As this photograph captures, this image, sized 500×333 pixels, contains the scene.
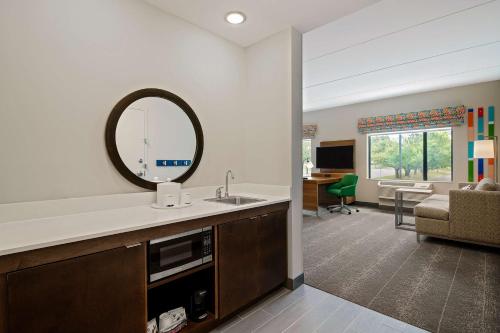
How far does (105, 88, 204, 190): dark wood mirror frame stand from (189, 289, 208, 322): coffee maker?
88 cm

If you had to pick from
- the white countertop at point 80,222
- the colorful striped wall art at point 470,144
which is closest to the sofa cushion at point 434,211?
the colorful striped wall art at point 470,144

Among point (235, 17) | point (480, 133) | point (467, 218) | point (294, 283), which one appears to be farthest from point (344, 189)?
point (235, 17)

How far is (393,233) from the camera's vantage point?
12.7 feet

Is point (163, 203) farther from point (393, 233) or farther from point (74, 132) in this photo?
point (393, 233)

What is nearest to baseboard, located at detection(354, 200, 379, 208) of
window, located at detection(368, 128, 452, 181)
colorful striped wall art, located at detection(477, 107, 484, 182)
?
window, located at detection(368, 128, 452, 181)

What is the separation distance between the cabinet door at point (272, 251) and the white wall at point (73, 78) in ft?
2.67

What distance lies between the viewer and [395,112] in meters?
5.64

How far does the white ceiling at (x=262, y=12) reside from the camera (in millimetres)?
1928

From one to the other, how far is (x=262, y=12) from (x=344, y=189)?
4206mm

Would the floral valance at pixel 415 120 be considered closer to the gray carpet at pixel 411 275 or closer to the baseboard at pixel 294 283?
the gray carpet at pixel 411 275

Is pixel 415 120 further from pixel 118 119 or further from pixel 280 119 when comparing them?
pixel 118 119

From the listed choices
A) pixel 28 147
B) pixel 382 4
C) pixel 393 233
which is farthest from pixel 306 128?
pixel 28 147

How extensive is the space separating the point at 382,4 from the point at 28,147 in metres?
3.09

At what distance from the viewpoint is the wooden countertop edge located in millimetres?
967
